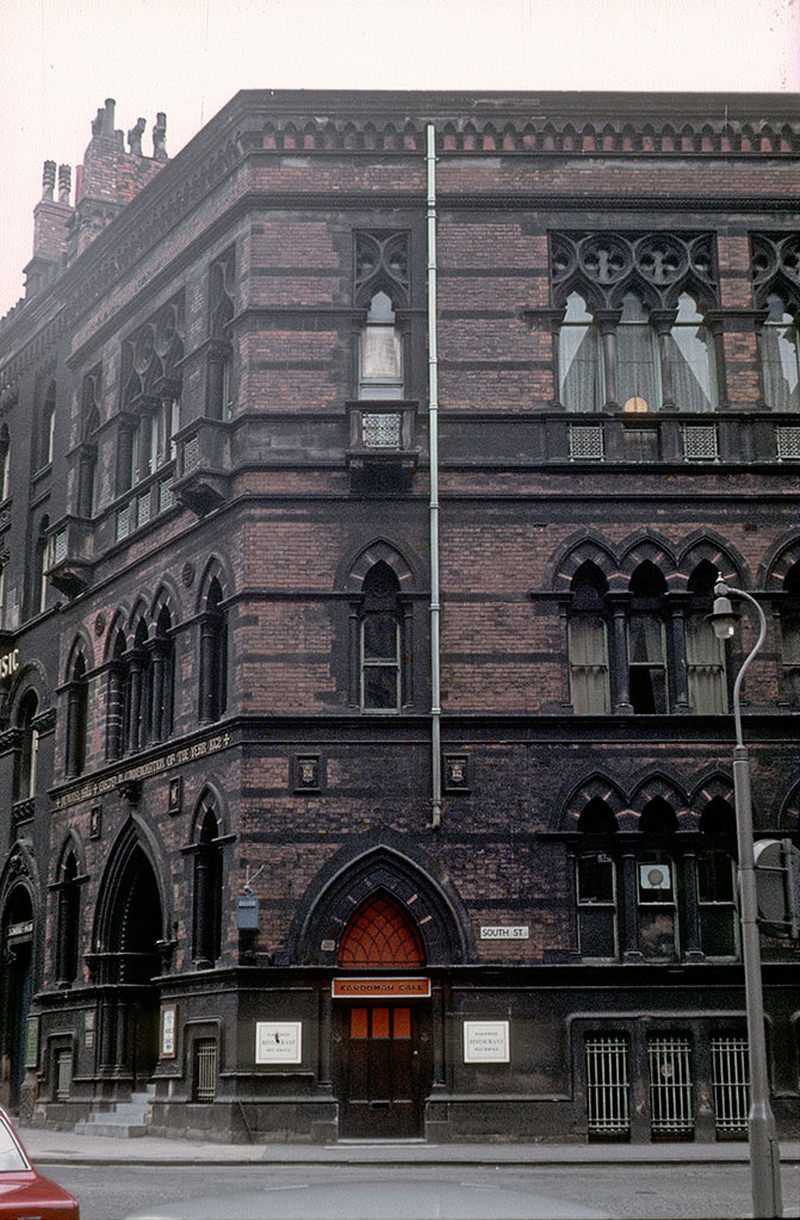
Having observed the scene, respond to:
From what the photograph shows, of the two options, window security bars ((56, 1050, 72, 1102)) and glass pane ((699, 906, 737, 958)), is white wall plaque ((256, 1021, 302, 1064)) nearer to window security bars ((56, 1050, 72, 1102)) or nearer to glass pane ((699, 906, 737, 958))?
glass pane ((699, 906, 737, 958))

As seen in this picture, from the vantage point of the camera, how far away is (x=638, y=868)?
23.0 meters

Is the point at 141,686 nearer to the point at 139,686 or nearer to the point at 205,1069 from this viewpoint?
the point at 139,686

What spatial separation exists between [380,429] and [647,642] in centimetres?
533

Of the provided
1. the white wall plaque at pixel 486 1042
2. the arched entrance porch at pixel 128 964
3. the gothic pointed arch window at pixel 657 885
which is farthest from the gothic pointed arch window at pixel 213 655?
the gothic pointed arch window at pixel 657 885

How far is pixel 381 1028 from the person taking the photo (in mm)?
22406

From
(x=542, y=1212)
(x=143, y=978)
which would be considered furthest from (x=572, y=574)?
(x=542, y=1212)

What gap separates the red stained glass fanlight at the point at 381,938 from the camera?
22.7 m

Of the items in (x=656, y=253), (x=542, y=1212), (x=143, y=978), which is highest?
(x=656, y=253)

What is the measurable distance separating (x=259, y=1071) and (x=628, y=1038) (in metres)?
5.35

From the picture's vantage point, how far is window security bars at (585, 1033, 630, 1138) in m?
21.8

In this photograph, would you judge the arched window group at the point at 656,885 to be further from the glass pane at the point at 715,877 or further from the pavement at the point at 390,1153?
the pavement at the point at 390,1153

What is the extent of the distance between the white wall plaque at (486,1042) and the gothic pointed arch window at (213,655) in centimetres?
639

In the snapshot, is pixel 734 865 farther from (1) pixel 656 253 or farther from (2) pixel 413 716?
(1) pixel 656 253

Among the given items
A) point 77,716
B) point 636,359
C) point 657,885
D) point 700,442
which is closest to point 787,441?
point 700,442
